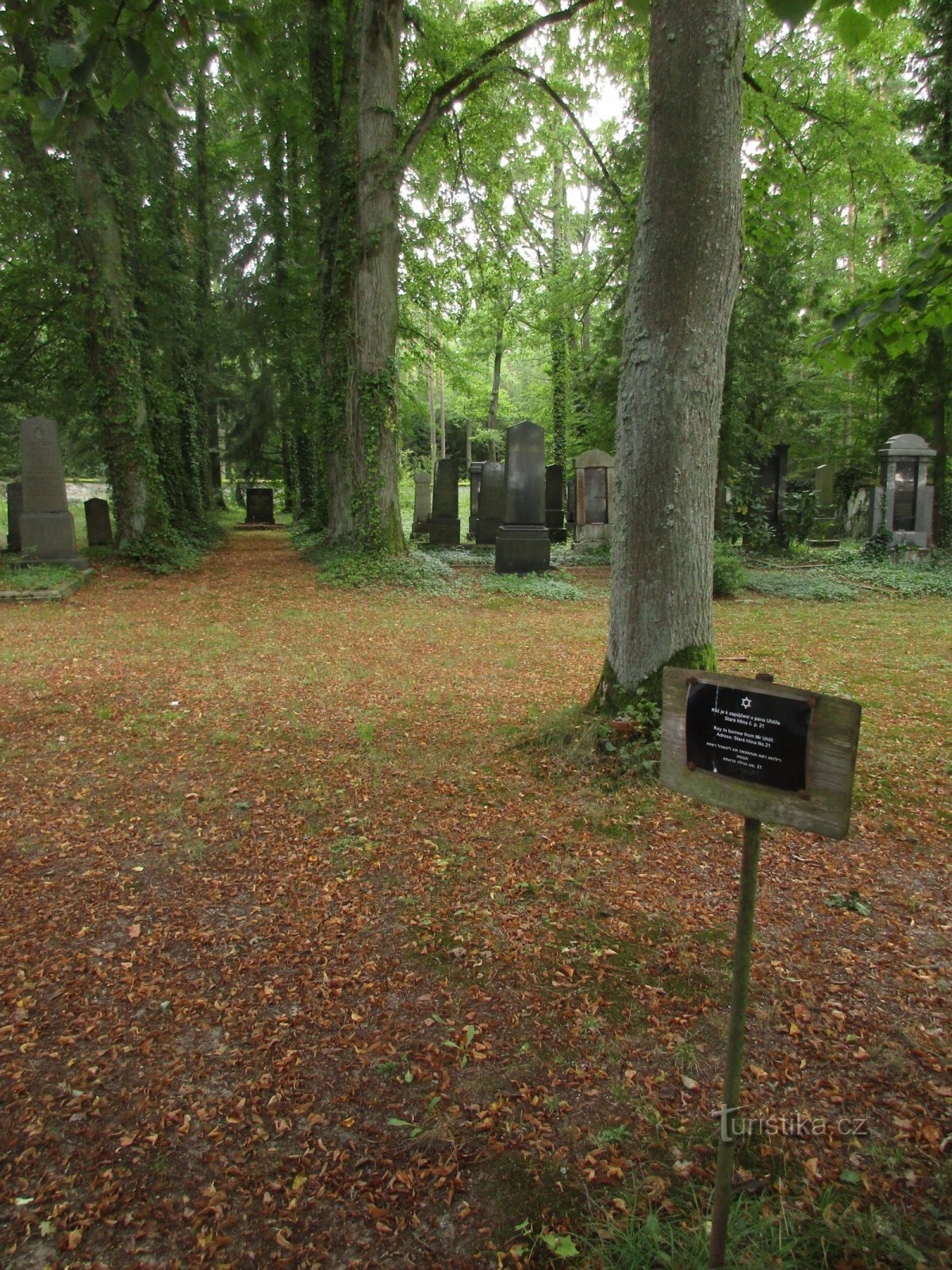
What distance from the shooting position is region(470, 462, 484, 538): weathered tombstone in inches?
781

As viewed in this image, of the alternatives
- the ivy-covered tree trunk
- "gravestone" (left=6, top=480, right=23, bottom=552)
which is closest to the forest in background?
the ivy-covered tree trunk

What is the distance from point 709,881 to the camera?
3.47 metres

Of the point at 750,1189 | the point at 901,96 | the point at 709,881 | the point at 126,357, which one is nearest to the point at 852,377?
the point at 901,96

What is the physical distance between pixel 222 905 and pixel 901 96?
77.3 ft

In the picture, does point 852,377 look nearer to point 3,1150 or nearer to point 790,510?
point 790,510

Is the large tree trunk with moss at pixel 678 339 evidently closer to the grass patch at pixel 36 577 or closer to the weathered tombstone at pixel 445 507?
the grass patch at pixel 36 577

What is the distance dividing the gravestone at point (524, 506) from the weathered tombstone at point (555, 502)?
6.43m

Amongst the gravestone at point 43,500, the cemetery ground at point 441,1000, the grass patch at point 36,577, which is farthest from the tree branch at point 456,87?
the cemetery ground at point 441,1000

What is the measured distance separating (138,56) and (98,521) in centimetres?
1694

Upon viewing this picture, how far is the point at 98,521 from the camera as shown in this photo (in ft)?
57.3

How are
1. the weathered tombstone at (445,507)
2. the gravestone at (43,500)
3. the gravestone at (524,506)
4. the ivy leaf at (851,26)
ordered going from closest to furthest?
the ivy leaf at (851,26) → the gravestone at (43,500) → the gravestone at (524,506) → the weathered tombstone at (445,507)

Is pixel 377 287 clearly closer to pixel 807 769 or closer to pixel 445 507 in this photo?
pixel 445 507

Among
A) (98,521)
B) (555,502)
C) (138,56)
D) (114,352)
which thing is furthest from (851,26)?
(555,502)

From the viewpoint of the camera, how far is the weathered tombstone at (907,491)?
647 inches
